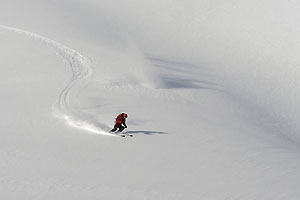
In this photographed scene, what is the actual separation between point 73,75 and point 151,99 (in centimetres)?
493

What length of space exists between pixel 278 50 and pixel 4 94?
18.6 metres

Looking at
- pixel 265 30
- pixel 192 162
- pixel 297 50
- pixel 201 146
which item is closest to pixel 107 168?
pixel 192 162

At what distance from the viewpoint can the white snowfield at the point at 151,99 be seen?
1148cm

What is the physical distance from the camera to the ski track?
589 inches

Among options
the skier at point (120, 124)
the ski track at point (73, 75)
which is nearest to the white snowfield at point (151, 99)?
the ski track at point (73, 75)

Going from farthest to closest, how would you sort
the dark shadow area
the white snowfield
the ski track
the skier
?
the dark shadow area < the ski track < the skier < the white snowfield

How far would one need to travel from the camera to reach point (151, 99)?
1767 cm

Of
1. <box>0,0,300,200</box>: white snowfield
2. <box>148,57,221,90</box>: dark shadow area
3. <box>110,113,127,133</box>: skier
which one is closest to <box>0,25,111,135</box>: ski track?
<box>0,0,300,200</box>: white snowfield

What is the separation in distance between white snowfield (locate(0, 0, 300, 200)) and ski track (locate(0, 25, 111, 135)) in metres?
0.07

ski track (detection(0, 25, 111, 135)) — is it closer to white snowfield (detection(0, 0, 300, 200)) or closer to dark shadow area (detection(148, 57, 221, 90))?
white snowfield (detection(0, 0, 300, 200))

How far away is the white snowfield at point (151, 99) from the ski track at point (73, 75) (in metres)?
0.07

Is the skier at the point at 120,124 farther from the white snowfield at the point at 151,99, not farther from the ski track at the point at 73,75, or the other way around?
the ski track at the point at 73,75

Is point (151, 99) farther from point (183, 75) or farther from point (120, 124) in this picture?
point (183, 75)

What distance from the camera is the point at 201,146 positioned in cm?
1384
